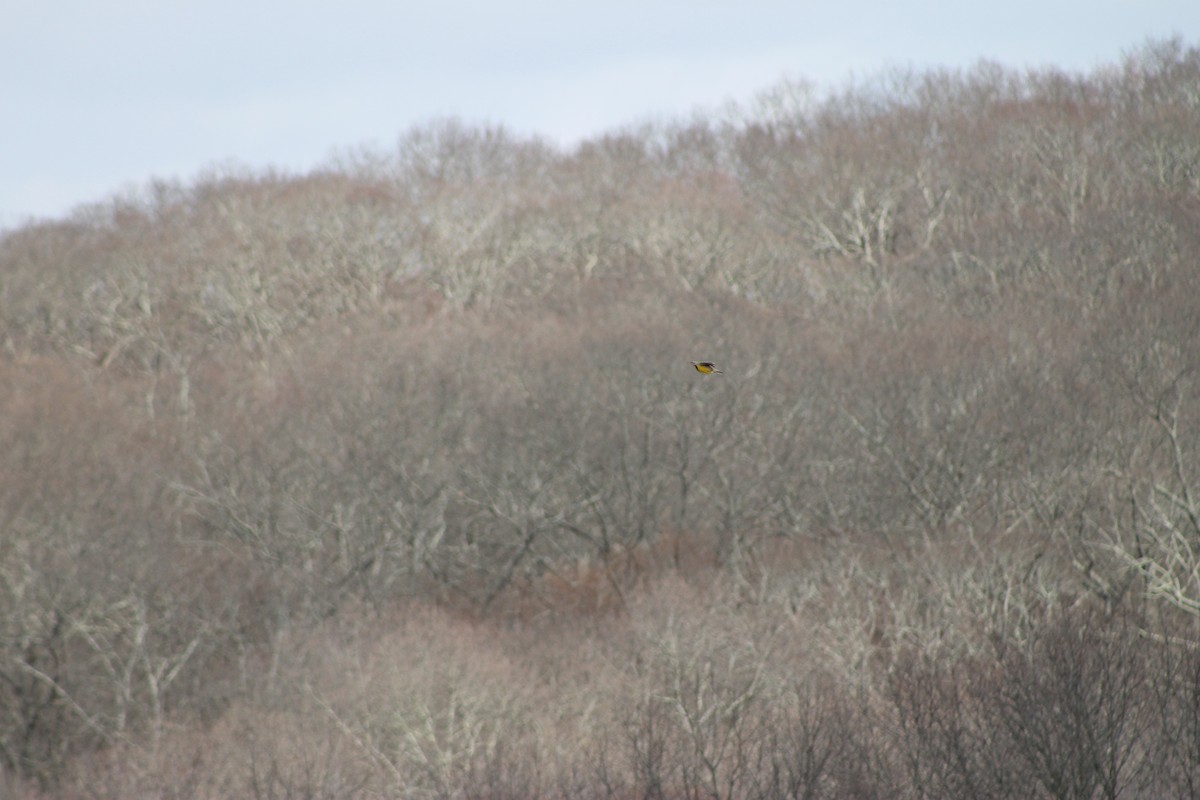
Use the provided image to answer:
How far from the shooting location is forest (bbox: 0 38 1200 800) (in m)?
29.9

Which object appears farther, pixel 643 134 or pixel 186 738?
pixel 643 134

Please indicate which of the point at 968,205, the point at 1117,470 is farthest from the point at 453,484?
the point at 968,205

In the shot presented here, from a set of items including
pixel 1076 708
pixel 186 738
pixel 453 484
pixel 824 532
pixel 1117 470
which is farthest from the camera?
pixel 453 484

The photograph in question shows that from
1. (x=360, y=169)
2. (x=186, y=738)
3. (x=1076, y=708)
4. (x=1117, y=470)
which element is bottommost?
(x=186, y=738)

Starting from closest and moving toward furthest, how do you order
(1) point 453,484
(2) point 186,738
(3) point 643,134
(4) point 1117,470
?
1. (2) point 186,738
2. (4) point 1117,470
3. (1) point 453,484
4. (3) point 643,134

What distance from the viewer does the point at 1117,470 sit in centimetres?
4009

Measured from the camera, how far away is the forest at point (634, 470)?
29.9m

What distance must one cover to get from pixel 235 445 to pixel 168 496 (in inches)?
117

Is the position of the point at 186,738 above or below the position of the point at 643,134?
below

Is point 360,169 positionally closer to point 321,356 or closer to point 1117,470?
point 321,356

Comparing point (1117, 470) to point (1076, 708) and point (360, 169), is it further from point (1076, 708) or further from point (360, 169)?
point (360, 169)

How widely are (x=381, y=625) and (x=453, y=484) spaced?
374 inches

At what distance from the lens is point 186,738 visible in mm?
36031

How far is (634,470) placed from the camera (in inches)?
2052
